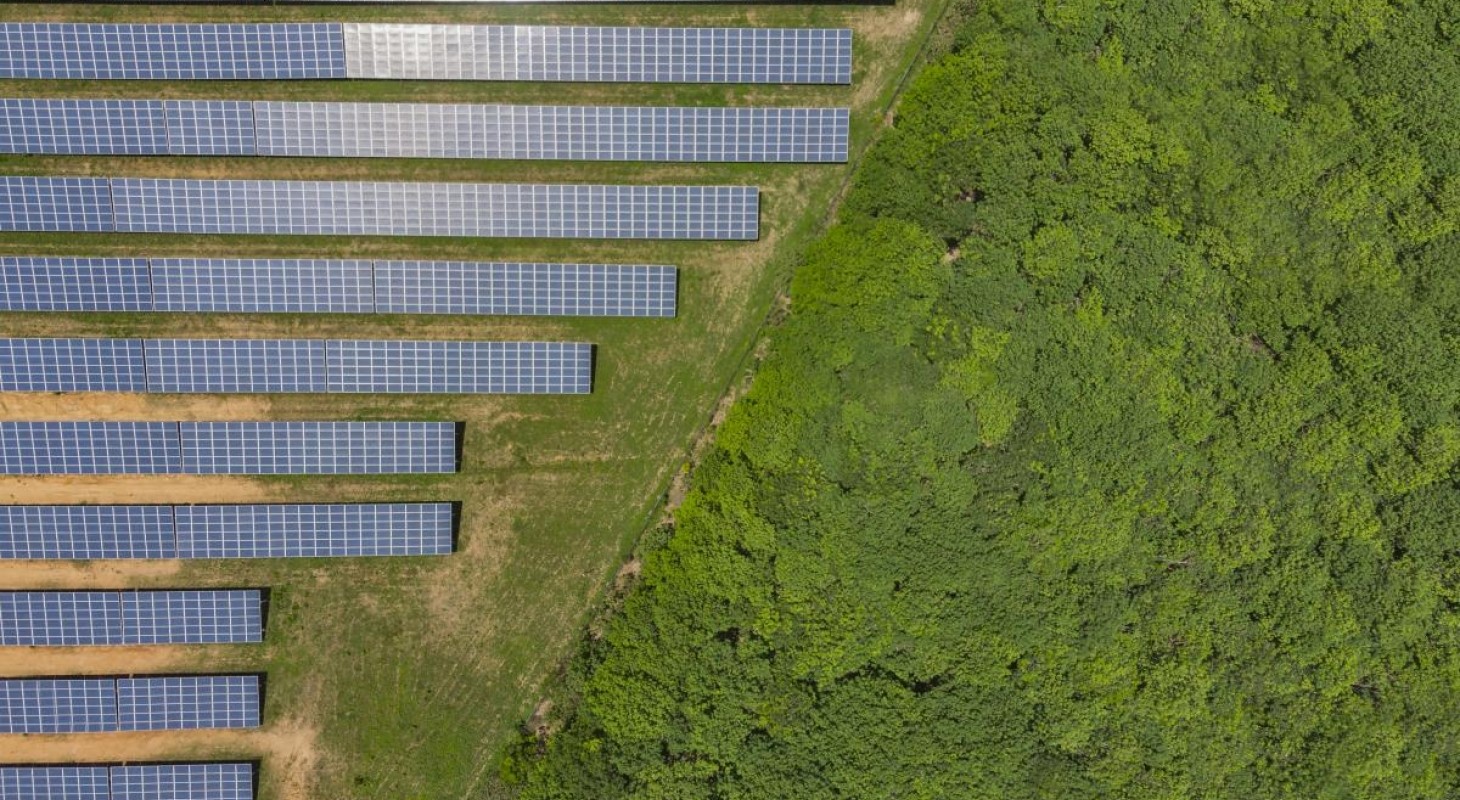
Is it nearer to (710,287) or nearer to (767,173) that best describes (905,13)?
(767,173)

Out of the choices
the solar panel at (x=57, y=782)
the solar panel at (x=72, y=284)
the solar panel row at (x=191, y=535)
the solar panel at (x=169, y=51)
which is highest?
the solar panel at (x=169, y=51)

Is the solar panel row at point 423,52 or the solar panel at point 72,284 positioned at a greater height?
the solar panel row at point 423,52

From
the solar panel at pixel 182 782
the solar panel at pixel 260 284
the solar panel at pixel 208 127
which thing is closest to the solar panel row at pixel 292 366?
the solar panel at pixel 260 284

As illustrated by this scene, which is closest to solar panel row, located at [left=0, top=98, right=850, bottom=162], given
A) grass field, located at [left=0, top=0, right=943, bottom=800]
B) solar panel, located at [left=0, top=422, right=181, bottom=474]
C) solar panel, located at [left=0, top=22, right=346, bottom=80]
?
grass field, located at [left=0, top=0, right=943, bottom=800]

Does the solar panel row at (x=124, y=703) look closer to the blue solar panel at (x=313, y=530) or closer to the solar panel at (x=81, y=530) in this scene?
the solar panel at (x=81, y=530)

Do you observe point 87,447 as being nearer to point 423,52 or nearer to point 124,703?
point 124,703

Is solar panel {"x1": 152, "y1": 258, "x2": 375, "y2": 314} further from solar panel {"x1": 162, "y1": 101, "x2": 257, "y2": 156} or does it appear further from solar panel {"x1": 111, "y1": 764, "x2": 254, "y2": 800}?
solar panel {"x1": 111, "y1": 764, "x2": 254, "y2": 800}

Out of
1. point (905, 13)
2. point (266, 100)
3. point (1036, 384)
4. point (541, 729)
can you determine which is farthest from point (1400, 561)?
point (266, 100)
